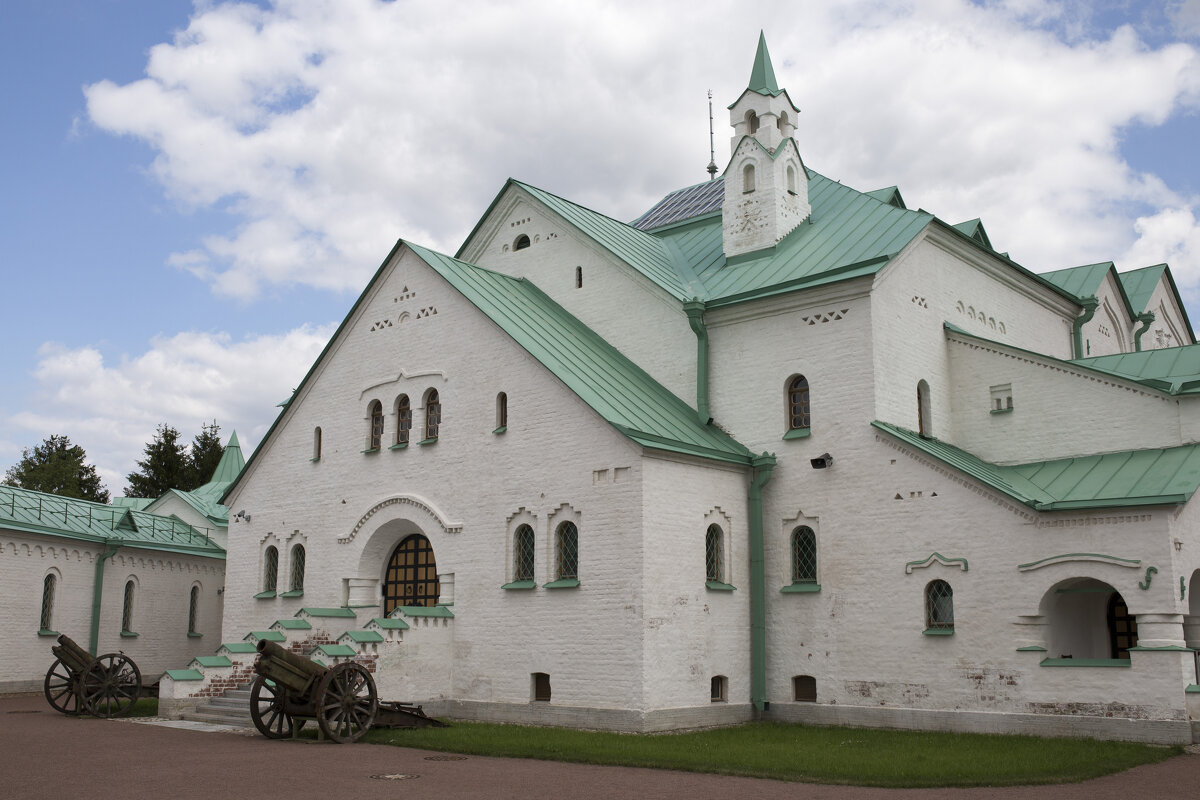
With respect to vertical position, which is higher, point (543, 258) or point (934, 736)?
point (543, 258)

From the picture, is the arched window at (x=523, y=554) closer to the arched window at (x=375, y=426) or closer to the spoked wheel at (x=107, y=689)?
the arched window at (x=375, y=426)

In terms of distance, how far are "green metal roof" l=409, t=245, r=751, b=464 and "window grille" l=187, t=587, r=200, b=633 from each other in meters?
15.1

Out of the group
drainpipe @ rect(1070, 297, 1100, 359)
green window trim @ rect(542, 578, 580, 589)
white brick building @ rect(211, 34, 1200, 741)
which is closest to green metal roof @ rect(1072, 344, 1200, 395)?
white brick building @ rect(211, 34, 1200, 741)

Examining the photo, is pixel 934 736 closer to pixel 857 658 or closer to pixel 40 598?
pixel 857 658

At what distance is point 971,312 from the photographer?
24.2 metres

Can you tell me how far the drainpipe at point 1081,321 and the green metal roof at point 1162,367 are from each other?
435cm

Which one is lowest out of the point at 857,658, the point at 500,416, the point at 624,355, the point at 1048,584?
the point at 857,658

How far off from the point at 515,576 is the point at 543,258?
8.59 metres

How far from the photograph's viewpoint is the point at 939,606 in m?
19.3

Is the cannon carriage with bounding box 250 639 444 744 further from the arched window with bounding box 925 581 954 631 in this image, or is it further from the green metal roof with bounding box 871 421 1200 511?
the green metal roof with bounding box 871 421 1200 511

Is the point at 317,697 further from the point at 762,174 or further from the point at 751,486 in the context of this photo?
the point at 762,174

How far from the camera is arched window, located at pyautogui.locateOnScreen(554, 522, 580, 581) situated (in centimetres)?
2041

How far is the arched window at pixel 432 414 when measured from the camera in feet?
76.7

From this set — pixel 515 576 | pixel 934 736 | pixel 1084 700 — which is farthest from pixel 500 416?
pixel 1084 700
